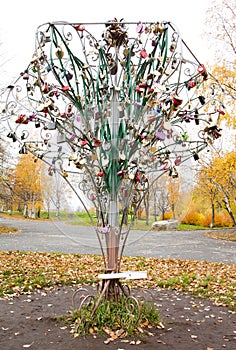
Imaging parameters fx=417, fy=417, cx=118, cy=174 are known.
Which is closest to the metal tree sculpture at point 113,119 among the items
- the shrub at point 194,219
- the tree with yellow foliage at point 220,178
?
the tree with yellow foliage at point 220,178

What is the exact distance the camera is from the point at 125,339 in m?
4.02

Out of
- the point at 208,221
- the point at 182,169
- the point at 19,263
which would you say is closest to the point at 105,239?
the point at 182,169

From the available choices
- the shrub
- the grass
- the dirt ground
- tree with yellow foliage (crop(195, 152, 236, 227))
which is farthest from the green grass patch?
the shrub

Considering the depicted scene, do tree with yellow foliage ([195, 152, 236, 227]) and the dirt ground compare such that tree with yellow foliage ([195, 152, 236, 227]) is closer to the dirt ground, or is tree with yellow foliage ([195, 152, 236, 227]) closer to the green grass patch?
the dirt ground

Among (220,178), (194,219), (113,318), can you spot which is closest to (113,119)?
(113,318)

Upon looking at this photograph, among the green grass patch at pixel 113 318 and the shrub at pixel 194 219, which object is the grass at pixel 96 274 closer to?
the green grass patch at pixel 113 318

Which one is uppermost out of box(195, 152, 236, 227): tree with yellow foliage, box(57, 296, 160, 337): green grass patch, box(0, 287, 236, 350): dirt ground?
box(195, 152, 236, 227): tree with yellow foliage

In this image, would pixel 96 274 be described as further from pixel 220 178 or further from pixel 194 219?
pixel 194 219

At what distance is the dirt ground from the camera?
390 centimetres

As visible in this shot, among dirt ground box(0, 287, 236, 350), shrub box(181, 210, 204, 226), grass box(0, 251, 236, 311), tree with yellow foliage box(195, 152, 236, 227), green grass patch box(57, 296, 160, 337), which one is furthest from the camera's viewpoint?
shrub box(181, 210, 204, 226)

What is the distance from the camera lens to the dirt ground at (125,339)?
154 inches

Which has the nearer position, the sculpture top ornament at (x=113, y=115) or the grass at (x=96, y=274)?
the sculpture top ornament at (x=113, y=115)

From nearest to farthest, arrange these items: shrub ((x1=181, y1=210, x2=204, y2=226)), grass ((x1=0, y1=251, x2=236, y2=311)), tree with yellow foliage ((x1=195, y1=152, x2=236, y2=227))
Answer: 1. grass ((x1=0, y1=251, x2=236, y2=311))
2. tree with yellow foliage ((x1=195, y1=152, x2=236, y2=227))
3. shrub ((x1=181, y1=210, x2=204, y2=226))

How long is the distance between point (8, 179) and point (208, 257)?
10057 mm
